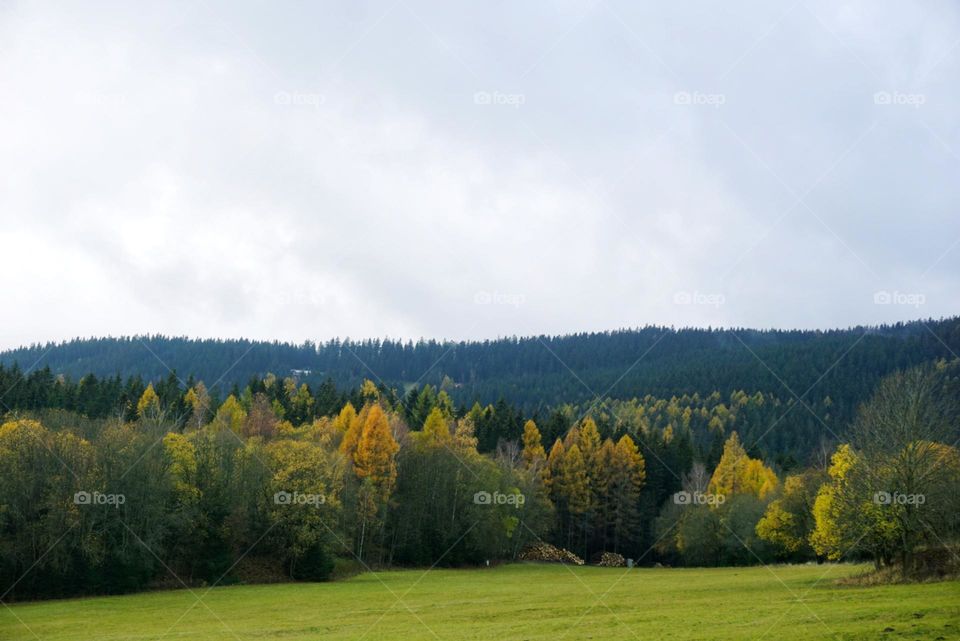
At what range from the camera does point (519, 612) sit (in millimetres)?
38656

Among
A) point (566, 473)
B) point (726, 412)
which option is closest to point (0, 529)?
point (566, 473)

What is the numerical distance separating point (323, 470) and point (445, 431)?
20.1 meters

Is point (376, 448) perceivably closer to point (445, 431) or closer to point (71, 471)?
point (445, 431)

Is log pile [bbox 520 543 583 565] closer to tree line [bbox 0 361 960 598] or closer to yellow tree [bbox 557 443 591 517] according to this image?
tree line [bbox 0 361 960 598]

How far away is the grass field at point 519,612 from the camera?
28.3 metres

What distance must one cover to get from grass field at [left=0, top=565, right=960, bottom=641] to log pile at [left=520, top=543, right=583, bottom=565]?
2966cm

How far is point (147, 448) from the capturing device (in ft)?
196

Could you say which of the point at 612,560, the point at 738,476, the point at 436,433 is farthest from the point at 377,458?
the point at 738,476

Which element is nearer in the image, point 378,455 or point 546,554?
point 378,455

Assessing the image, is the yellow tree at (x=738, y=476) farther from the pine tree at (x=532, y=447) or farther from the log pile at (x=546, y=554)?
the pine tree at (x=532, y=447)

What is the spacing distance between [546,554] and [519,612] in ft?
177

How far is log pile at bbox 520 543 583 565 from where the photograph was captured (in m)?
90.4

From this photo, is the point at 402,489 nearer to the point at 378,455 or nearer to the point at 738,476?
the point at 378,455

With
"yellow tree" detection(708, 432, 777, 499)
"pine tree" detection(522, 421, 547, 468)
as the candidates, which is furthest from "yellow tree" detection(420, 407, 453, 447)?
"yellow tree" detection(708, 432, 777, 499)
